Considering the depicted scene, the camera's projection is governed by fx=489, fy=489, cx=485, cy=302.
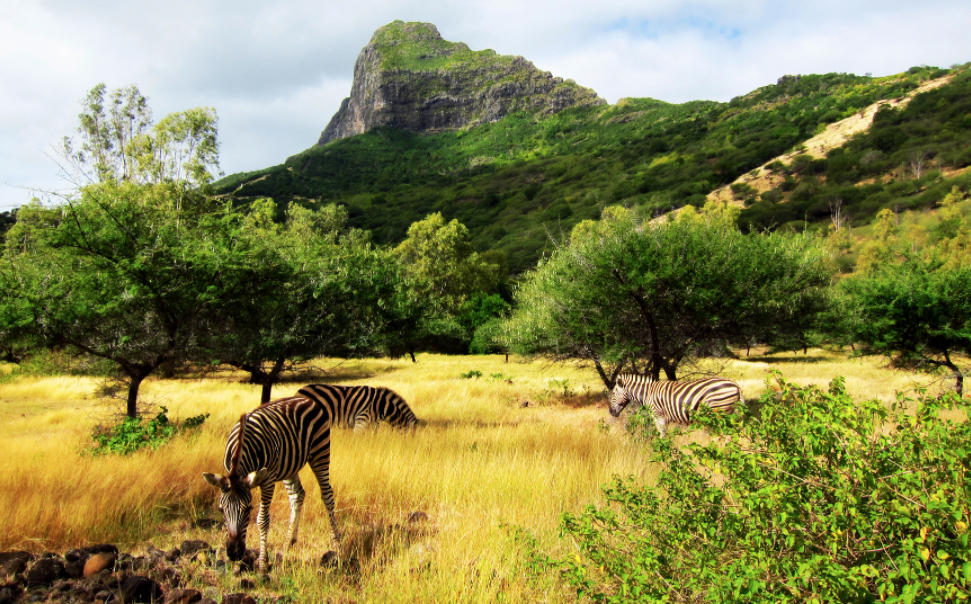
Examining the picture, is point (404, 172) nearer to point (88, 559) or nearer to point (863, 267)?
point (863, 267)

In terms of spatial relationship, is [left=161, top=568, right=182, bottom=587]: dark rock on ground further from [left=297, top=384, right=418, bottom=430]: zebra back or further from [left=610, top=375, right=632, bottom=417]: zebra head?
[left=610, top=375, right=632, bottom=417]: zebra head

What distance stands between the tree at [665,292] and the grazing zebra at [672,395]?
5.86ft

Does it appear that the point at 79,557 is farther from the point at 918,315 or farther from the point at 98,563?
the point at 918,315

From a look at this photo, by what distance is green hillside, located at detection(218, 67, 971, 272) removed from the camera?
91500mm

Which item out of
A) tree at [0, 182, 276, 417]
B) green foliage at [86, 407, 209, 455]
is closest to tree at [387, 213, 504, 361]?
tree at [0, 182, 276, 417]

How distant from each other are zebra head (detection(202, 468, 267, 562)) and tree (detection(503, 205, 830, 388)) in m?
11.0

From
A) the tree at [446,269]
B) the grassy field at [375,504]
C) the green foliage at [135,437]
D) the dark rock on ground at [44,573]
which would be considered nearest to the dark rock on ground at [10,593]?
the dark rock on ground at [44,573]

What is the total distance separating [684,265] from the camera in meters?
14.1

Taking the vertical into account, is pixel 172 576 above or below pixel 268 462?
below

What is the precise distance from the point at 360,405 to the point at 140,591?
7893mm

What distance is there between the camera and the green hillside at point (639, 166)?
91500 mm

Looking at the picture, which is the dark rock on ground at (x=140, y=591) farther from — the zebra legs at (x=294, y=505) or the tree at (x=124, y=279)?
the tree at (x=124, y=279)

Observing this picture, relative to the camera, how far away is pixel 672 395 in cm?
1155

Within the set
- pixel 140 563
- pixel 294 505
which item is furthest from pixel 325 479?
pixel 140 563
